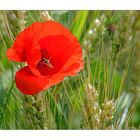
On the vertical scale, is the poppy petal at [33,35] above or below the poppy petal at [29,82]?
above

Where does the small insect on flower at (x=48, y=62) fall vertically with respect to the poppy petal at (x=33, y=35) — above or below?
below

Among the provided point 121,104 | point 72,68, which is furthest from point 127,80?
point 72,68

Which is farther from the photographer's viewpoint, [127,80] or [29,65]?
[127,80]

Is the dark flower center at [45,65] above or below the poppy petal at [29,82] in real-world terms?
above
